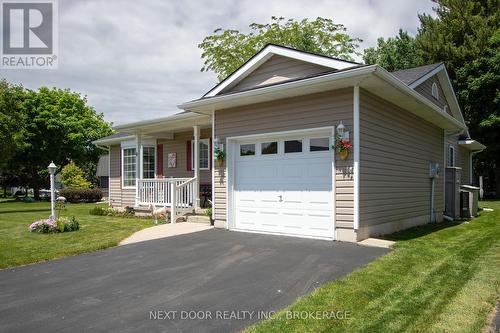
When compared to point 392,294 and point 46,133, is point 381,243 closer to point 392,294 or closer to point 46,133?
point 392,294

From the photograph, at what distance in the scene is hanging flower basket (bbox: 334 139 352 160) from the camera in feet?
24.5

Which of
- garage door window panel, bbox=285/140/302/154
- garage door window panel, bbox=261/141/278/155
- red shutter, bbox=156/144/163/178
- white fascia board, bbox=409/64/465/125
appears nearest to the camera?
garage door window panel, bbox=285/140/302/154

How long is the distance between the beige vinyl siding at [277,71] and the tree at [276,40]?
19.9 meters

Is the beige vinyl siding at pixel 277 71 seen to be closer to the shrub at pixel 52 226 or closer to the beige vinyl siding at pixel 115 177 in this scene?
the shrub at pixel 52 226

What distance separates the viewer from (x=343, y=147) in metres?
7.49

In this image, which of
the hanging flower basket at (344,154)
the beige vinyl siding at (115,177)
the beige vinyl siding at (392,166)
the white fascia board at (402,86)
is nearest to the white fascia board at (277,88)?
the white fascia board at (402,86)

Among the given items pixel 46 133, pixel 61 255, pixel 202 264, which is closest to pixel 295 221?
pixel 202 264

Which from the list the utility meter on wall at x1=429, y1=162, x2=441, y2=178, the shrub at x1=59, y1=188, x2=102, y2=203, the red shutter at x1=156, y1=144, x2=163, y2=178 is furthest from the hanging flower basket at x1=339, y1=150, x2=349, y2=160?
the shrub at x1=59, y1=188, x2=102, y2=203

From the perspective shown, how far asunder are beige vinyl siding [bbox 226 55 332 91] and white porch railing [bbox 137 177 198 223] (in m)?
3.46

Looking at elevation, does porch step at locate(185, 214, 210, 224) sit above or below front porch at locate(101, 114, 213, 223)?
below

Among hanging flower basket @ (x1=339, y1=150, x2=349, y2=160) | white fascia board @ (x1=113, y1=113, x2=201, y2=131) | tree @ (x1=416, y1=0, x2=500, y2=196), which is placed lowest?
hanging flower basket @ (x1=339, y1=150, x2=349, y2=160)

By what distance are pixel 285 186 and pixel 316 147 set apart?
116 centimetres

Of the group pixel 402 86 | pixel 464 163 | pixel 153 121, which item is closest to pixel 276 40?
pixel 464 163

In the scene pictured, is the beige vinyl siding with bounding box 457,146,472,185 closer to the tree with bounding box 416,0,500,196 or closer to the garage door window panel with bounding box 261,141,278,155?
the tree with bounding box 416,0,500,196
